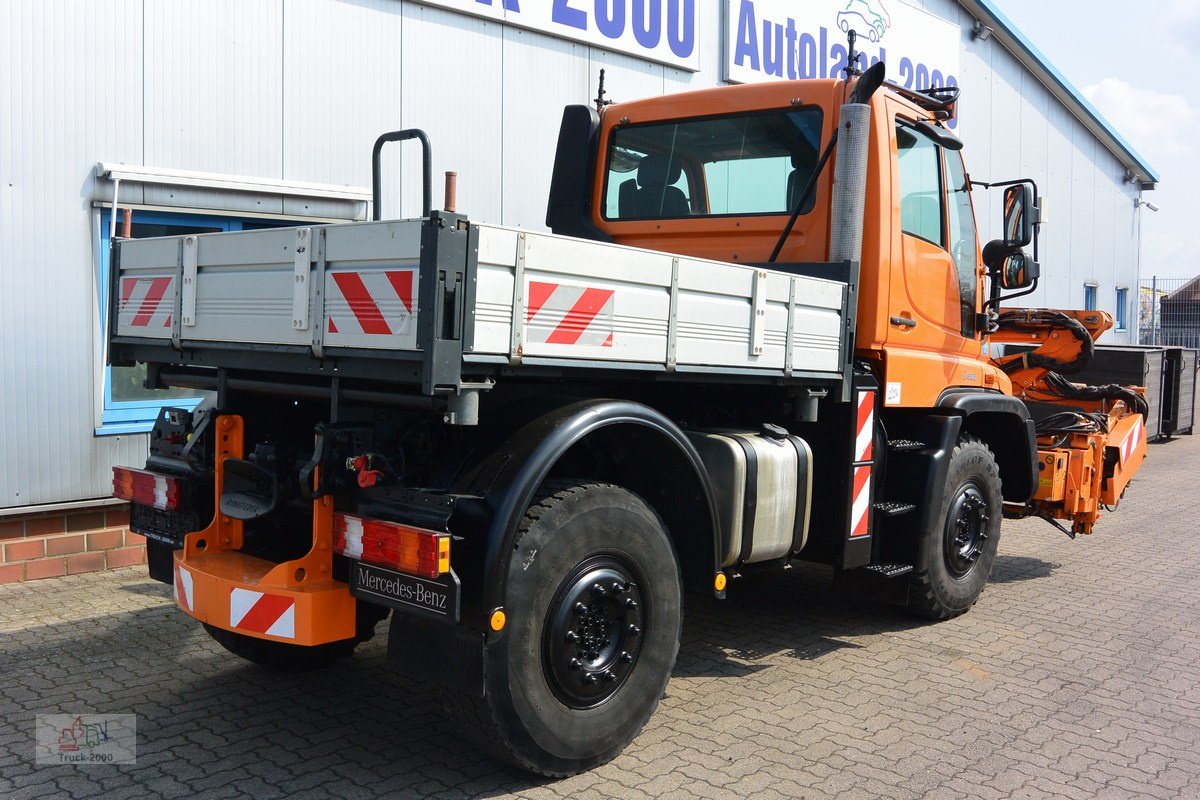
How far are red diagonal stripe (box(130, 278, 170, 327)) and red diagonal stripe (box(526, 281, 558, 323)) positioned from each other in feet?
5.72

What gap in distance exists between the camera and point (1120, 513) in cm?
1023

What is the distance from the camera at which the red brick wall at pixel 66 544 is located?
6.34 m

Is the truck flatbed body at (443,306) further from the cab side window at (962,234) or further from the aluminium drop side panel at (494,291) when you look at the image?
the cab side window at (962,234)

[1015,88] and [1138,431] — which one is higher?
[1015,88]

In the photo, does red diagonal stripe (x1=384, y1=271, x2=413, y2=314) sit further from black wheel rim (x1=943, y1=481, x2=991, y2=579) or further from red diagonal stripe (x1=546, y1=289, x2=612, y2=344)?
black wheel rim (x1=943, y1=481, x2=991, y2=579)

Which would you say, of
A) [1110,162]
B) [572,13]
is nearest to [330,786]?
[572,13]

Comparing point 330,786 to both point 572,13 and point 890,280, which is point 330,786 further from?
Result: point 572,13

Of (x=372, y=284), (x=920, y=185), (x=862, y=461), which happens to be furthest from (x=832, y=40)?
(x=372, y=284)

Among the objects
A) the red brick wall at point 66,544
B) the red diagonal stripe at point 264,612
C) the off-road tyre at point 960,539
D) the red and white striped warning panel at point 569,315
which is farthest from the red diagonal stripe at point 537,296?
the red brick wall at point 66,544

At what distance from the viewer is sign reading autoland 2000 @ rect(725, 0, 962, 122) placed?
1143cm

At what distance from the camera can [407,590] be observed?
3426 mm

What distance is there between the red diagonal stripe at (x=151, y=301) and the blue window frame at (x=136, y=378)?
2.43m

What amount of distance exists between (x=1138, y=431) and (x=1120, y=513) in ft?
8.14

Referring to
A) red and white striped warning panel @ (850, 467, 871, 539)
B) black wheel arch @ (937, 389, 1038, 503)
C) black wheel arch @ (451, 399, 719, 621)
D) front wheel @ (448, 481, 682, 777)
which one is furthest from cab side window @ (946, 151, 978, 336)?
front wheel @ (448, 481, 682, 777)
